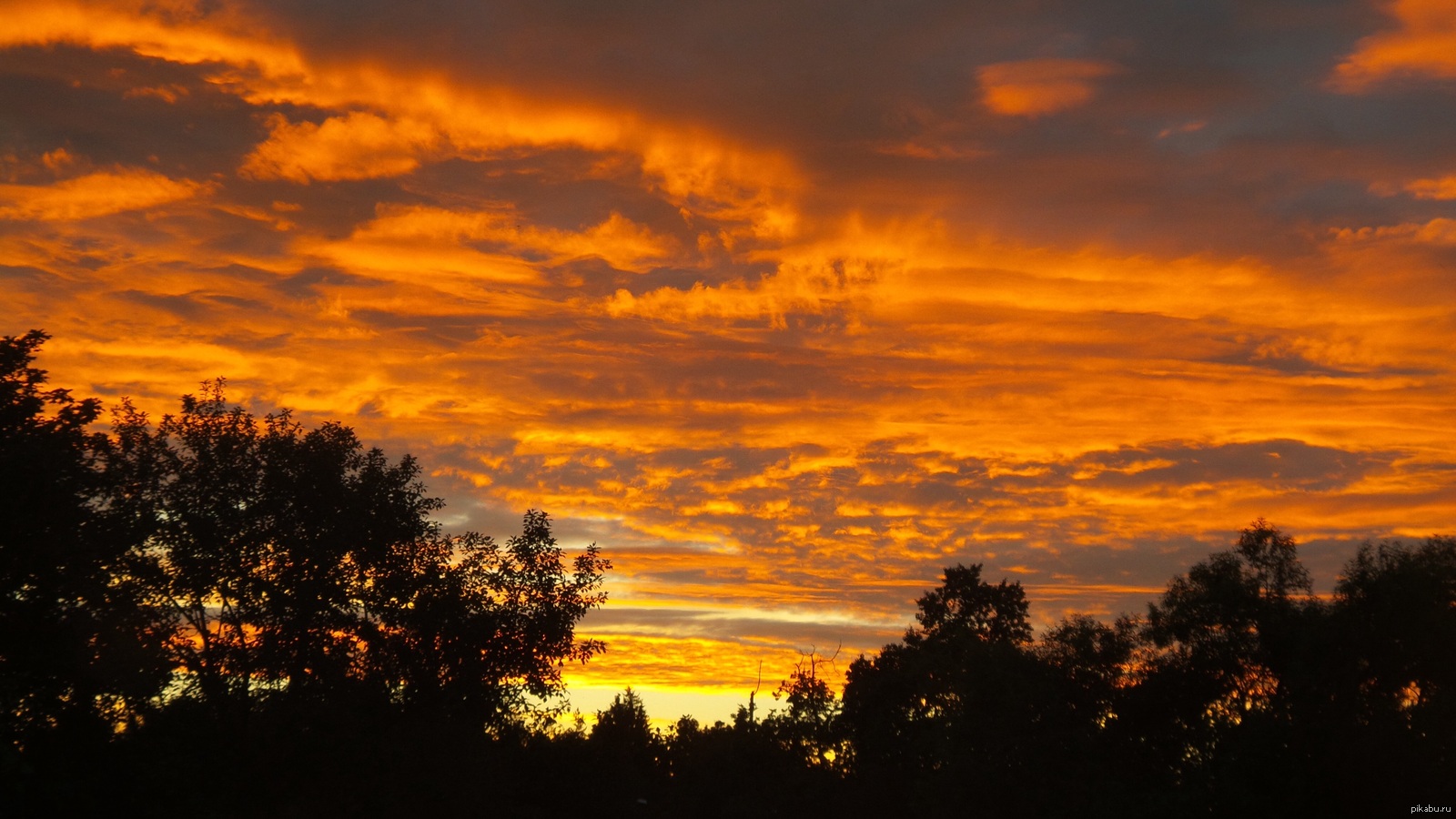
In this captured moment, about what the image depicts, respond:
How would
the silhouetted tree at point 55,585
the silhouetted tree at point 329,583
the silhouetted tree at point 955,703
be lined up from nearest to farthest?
the silhouetted tree at point 55,585 < the silhouetted tree at point 329,583 < the silhouetted tree at point 955,703

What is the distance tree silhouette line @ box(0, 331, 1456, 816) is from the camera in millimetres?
26750

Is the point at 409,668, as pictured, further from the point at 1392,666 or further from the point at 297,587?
the point at 1392,666

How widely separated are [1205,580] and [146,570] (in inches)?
1864

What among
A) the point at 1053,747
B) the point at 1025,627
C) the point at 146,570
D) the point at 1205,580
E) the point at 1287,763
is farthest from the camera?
the point at 1025,627

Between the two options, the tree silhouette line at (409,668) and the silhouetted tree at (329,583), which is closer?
the tree silhouette line at (409,668)

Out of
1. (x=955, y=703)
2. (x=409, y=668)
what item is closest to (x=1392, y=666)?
(x=955, y=703)

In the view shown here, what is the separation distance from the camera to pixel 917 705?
85250 mm

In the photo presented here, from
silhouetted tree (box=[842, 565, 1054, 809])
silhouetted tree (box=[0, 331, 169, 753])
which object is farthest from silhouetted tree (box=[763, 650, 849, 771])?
silhouetted tree (box=[0, 331, 169, 753])

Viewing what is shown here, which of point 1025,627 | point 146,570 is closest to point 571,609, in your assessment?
point 146,570

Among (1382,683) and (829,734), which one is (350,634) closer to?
(1382,683)

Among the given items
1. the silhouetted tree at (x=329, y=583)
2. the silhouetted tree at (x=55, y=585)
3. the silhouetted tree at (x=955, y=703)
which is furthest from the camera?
the silhouetted tree at (x=955, y=703)

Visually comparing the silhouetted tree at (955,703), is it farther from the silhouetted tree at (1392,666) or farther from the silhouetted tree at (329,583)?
the silhouetted tree at (329,583)

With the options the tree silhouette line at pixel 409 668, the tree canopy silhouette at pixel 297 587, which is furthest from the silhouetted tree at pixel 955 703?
the tree canopy silhouette at pixel 297 587

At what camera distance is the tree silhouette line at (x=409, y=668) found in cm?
2675
